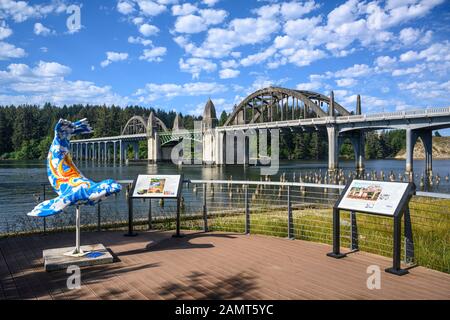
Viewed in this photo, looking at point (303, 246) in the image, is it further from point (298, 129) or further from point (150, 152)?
point (150, 152)

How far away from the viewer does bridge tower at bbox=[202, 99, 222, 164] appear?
75000 mm

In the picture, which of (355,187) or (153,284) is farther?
(355,187)

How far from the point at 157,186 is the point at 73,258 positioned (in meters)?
2.24

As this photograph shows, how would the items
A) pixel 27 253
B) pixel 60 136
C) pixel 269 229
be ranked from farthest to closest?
pixel 269 229
pixel 27 253
pixel 60 136

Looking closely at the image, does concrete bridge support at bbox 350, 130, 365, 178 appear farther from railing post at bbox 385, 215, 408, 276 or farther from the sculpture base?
the sculpture base

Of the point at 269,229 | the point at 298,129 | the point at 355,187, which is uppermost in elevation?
the point at 298,129

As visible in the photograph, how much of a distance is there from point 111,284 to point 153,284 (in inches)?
21.2

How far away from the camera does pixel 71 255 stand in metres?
5.92

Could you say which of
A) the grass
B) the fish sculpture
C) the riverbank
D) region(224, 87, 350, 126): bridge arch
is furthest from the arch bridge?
the riverbank

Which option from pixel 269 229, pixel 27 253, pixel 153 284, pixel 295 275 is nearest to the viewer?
pixel 153 284

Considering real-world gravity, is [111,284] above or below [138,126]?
below

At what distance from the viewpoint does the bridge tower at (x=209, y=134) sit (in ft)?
246

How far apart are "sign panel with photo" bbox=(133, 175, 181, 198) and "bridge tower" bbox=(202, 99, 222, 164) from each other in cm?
6546

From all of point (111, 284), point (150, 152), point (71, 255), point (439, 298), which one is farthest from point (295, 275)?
point (150, 152)
